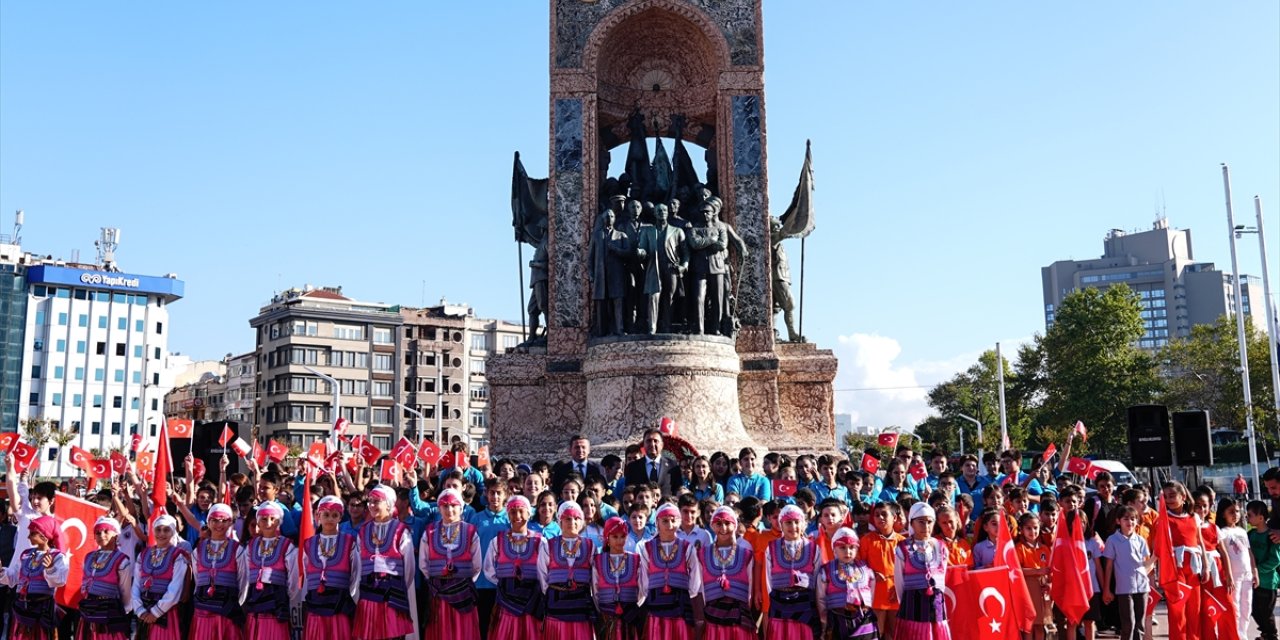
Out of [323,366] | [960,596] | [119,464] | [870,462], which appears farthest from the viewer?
[323,366]

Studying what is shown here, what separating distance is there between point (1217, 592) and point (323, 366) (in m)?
87.5

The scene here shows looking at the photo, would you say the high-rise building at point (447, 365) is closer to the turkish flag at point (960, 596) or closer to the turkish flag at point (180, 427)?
the turkish flag at point (180, 427)

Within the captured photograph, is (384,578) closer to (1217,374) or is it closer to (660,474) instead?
(660,474)

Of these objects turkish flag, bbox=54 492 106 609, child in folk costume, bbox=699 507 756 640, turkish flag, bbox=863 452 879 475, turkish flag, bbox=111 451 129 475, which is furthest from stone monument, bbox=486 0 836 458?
child in folk costume, bbox=699 507 756 640

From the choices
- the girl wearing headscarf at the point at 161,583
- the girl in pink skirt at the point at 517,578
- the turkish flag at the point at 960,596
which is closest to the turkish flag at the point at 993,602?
the turkish flag at the point at 960,596

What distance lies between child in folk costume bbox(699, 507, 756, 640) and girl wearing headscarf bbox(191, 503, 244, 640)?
399 centimetres

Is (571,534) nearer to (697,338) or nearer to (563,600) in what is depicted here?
(563,600)

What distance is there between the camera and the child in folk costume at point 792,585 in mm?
9727

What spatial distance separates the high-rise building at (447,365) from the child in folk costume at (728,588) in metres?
87.3

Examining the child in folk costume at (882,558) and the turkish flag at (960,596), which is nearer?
the child in folk costume at (882,558)

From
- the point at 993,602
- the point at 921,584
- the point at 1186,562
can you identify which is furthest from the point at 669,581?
the point at 1186,562

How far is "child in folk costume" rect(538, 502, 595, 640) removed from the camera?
10055 mm

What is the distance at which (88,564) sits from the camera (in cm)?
1034

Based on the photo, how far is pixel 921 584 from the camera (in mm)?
9766
